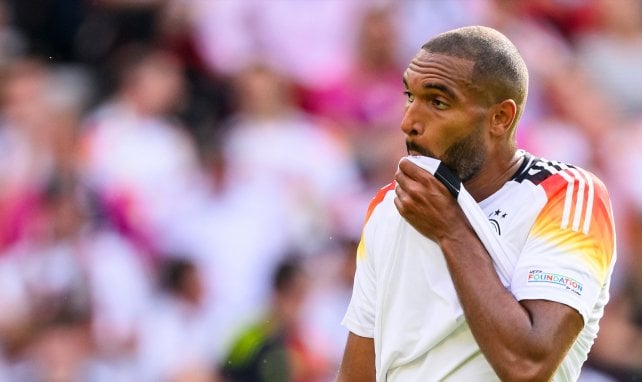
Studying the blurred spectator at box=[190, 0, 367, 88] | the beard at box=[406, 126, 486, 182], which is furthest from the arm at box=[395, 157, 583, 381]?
the blurred spectator at box=[190, 0, 367, 88]

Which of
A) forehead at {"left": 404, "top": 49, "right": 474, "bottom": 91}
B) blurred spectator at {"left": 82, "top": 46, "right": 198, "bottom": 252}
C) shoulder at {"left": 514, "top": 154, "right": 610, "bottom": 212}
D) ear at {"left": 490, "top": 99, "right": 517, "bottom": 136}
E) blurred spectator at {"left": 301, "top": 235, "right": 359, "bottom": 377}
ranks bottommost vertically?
blurred spectator at {"left": 301, "top": 235, "right": 359, "bottom": 377}

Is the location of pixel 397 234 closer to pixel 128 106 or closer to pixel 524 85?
pixel 524 85

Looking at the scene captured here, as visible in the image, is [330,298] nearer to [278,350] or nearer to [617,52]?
[278,350]

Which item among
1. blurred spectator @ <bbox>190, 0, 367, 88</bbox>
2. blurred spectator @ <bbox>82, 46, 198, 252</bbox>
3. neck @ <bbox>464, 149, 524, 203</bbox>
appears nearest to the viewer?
neck @ <bbox>464, 149, 524, 203</bbox>

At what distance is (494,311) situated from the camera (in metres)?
2.82

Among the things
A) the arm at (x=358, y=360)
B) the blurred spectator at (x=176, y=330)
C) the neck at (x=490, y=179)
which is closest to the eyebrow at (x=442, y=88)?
the neck at (x=490, y=179)

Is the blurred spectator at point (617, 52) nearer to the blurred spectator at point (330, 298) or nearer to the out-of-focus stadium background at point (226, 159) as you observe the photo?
the out-of-focus stadium background at point (226, 159)

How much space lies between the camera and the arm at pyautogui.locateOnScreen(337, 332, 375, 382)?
3424mm

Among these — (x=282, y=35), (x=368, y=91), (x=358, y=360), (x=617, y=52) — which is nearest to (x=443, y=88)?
(x=358, y=360)

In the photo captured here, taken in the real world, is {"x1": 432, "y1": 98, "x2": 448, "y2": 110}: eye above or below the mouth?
above

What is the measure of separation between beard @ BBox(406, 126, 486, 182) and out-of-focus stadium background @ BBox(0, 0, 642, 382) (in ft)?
12.2

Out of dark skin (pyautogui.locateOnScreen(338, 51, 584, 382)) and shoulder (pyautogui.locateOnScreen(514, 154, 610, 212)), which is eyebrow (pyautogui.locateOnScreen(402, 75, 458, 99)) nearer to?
dark skin (pyautogui.locateOnScreen(338, 51, 584, 382))

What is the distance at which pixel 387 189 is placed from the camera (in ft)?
11.4

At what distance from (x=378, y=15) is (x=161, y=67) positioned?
4.99 ft
